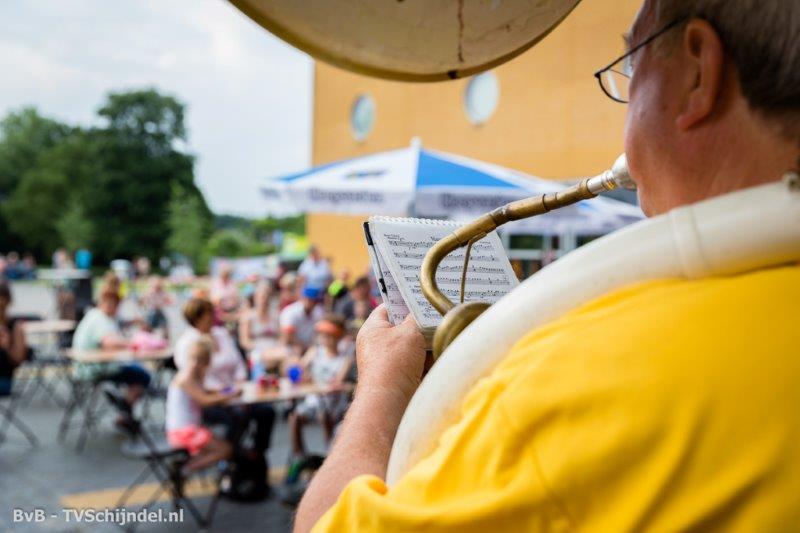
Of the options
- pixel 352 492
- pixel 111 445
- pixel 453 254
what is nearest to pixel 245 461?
pixel 111 445

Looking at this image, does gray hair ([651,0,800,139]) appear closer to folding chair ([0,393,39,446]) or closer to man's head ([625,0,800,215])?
man's head ([625,0,800,215])

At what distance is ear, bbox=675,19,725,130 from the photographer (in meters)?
0.74

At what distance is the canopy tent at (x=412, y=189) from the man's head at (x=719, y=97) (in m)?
4.62

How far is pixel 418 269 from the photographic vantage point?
1.17 m

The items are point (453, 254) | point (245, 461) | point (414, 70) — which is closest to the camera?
point (414, 70)

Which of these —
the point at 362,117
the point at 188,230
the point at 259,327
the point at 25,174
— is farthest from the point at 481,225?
the point at 25,174

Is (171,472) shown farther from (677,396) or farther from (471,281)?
(677,396)

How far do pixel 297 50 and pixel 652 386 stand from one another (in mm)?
640

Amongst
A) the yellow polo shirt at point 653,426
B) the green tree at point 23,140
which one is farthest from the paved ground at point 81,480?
the green tree at point 23,140

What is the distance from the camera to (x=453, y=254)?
1232 millimetres

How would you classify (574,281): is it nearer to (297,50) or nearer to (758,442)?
(758,442)

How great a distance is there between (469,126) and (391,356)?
41.9 ft

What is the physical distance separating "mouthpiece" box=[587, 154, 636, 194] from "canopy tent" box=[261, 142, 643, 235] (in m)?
4.37

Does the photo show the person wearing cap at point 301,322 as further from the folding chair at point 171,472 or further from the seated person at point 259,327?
the folding chair at point 171,472
